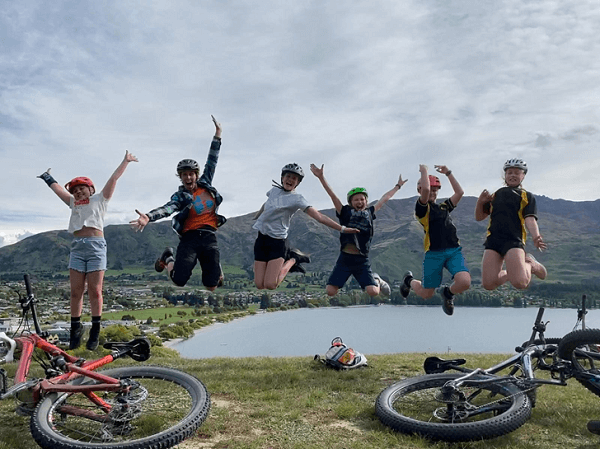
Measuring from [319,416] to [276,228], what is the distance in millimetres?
4409

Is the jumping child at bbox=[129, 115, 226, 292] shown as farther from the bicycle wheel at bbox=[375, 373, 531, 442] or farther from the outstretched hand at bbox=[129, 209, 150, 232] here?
the bicycle wheel at bbox=[375, 373, 531, 442]

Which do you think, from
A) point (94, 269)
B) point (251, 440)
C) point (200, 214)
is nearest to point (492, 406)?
point (251, 440)

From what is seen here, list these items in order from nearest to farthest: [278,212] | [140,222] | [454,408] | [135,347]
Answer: [454,408] → [135,347] → [140,222] → [278,212]

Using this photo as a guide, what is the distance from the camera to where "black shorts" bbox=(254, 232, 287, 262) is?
9.73 metres

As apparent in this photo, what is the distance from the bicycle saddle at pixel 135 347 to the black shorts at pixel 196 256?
2961mm

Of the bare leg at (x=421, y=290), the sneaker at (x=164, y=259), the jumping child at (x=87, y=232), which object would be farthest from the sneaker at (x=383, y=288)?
the jumping child at (x=87, y=232)

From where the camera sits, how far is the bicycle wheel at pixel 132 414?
4.59 metres

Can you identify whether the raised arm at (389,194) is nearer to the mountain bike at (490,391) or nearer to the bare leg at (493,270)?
the bare leg at (493,270)

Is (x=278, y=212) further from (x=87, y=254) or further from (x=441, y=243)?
(x=87, y=254)

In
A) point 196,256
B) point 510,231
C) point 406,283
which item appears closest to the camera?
point 510,231

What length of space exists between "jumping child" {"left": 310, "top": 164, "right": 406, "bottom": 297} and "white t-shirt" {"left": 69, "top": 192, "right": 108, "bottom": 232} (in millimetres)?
4512

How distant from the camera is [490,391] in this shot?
6.28 metres

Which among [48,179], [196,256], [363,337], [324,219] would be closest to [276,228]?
[324,219]

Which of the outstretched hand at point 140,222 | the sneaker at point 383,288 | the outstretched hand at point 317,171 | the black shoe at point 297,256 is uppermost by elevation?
the outstretched hand at point 317,171
